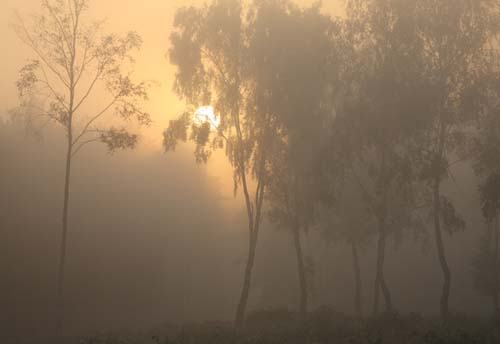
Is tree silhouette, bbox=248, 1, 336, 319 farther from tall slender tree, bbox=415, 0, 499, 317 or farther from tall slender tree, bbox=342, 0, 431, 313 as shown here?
tall slender tree, bbox=415, 0, 499, 317

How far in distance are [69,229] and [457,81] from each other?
35965mm

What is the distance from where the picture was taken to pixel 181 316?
51094 millimetres

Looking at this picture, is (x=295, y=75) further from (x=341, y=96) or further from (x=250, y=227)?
(x=250, y=227)

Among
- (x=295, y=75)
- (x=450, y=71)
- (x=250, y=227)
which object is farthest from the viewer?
(x=250, y=227)

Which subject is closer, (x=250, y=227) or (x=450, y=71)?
(x=450, y=71)

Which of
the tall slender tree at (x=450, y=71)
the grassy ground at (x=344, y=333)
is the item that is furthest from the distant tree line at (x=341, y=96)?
the grassy ground at (x=344, y=333)

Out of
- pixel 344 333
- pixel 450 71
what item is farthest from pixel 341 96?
pixel 344 333

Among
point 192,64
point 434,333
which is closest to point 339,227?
point 192,64

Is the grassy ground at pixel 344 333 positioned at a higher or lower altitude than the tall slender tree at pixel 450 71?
lower

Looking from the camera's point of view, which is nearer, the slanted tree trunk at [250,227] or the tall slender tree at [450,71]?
the tall slender tree at [450,71]

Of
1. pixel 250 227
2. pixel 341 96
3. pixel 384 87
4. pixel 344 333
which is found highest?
pixel 341 96

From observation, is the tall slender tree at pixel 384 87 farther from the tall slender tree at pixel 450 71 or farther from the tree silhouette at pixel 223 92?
the tree silhouette at pixel 223 92

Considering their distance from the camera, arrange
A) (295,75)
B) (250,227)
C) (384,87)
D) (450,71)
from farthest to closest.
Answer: (250,227), (295,75), (450,71), (384,87)

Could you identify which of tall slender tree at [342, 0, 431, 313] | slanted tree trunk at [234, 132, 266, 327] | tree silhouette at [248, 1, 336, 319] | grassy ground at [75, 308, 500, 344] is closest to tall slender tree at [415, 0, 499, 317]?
tall slender tree at [342, 0, 431, 313]
